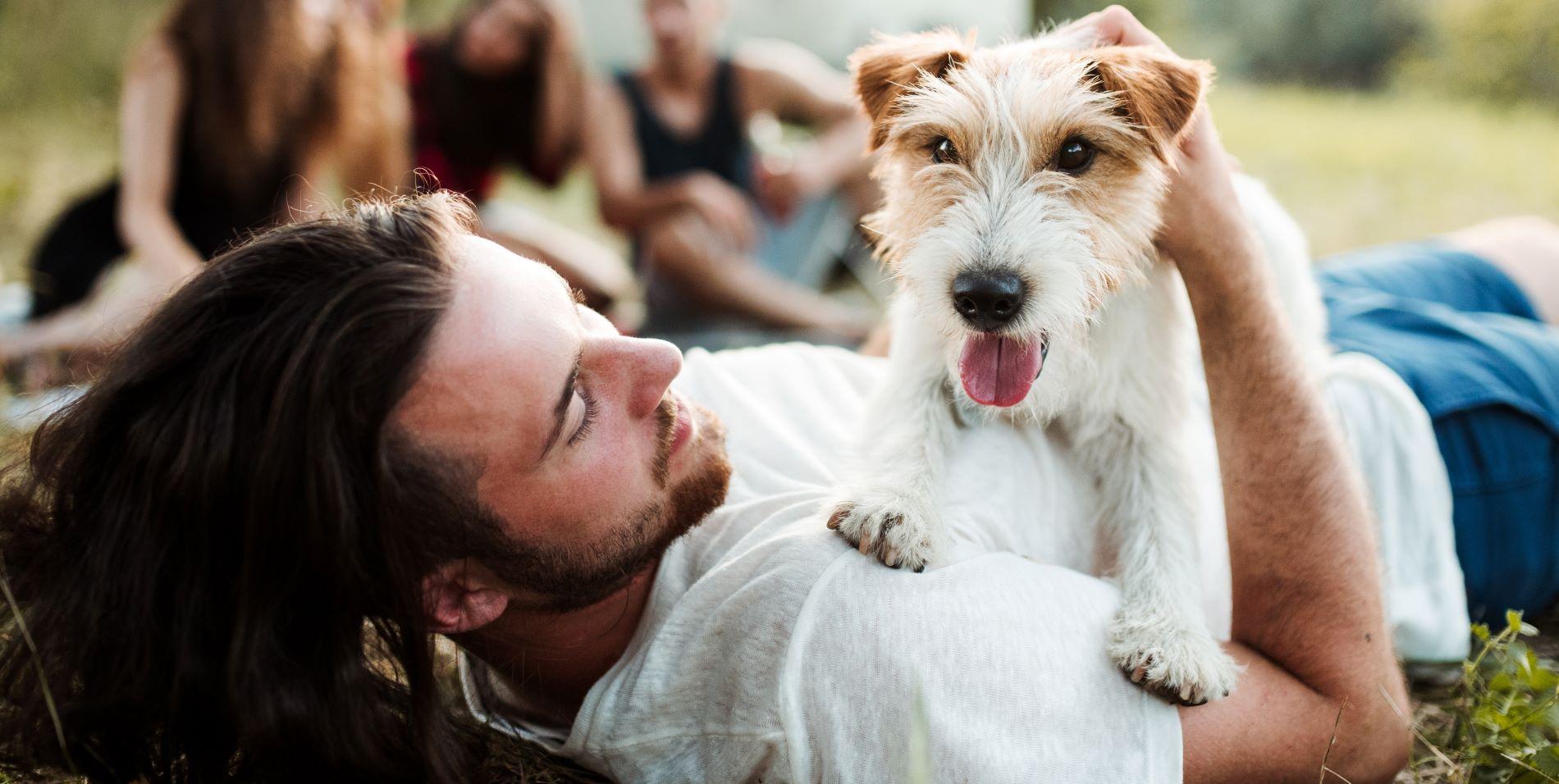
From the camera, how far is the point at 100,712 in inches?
76.2

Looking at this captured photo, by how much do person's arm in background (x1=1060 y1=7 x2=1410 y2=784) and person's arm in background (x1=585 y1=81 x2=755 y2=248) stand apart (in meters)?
4.89

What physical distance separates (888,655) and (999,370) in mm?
672

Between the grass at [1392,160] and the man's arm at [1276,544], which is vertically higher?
the man's arm at [1276,544]

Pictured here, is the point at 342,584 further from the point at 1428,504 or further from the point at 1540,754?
the point at 1428,504

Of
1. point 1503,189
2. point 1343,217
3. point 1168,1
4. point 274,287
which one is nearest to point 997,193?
point 274,287

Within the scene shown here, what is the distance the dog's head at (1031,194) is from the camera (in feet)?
7.01

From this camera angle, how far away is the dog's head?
2137mm

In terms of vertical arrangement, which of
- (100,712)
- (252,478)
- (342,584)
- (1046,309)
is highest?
(1046,309)

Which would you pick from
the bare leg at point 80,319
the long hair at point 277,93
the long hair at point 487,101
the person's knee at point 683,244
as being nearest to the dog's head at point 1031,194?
the long hair at point 277,93

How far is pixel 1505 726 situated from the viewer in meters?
2.33

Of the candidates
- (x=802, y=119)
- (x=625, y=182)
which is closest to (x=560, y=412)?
(x=625, y=182)

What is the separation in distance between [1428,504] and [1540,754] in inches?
31.3

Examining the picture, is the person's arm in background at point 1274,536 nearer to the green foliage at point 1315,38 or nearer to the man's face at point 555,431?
the man's face at point 555,431

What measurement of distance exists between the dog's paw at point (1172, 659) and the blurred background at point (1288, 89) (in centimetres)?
255
